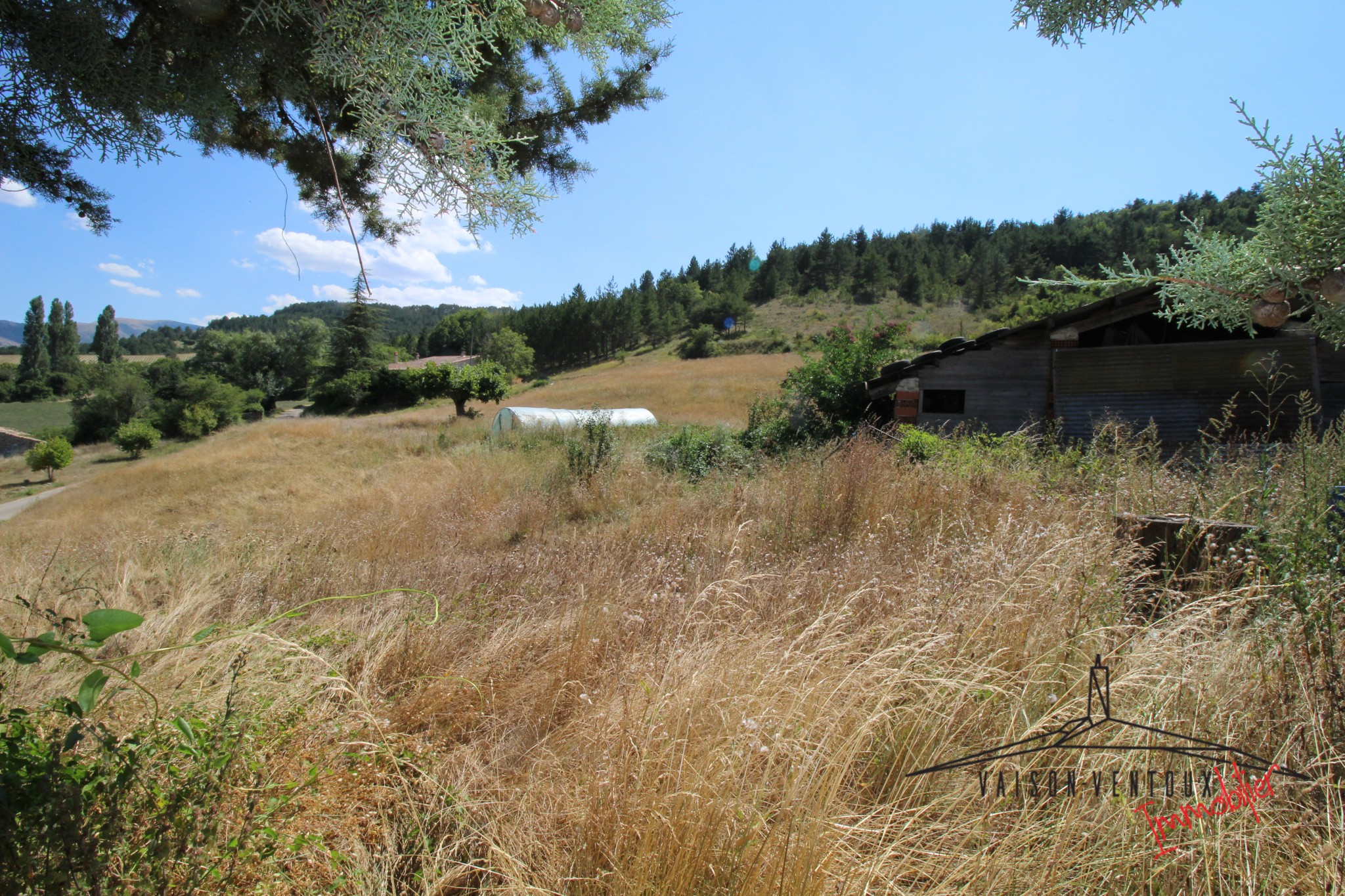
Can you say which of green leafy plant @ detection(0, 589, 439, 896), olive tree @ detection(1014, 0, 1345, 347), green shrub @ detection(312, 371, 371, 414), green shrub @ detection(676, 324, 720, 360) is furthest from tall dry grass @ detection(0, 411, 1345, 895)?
green shrub @ detection(676, 324, 720, 360)

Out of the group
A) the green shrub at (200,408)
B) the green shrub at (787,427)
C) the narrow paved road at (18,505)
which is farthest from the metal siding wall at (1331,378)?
the green shrub at (200,408)

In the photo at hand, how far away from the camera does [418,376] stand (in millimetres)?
44656

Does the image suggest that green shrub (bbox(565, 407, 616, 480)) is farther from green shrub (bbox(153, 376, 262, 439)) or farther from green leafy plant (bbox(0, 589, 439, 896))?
green shrub (bbox(153, 376, 262, 439))

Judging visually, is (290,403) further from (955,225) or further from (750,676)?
(955,225)

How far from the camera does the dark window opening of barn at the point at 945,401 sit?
11.8m

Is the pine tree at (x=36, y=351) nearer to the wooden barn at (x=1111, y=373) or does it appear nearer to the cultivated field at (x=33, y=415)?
the cultivated field at (x=33, y=415)

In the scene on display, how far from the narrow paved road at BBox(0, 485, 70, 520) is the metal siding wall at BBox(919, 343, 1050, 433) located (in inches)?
1153

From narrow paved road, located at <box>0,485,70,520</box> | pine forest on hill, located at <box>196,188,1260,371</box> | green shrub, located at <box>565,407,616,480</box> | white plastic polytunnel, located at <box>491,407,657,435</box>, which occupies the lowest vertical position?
narrow paved road, located at <box>0,485,70,520</box>

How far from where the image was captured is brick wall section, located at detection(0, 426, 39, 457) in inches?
1682

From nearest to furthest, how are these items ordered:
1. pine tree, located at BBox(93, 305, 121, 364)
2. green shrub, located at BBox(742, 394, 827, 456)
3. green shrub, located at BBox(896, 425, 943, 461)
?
green shrub, located at BBox(896, 425, 943, 461), green shrub, located at BBox(742, 394, 827, 456), pine tree, located at BBox(93, 305, 121, 364)

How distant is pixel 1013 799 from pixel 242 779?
2.11m

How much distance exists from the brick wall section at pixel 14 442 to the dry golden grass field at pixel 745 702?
57.6 metres

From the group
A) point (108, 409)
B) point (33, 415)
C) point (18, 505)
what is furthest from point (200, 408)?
point (18, 505)

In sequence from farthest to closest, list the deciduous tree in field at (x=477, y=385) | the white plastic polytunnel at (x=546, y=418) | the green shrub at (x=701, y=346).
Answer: the green shrub at (x=701, y=346) → the deciduous tree in field at (x=477, y=385) → the white plastic polytunnel at (x=546, y=418)
